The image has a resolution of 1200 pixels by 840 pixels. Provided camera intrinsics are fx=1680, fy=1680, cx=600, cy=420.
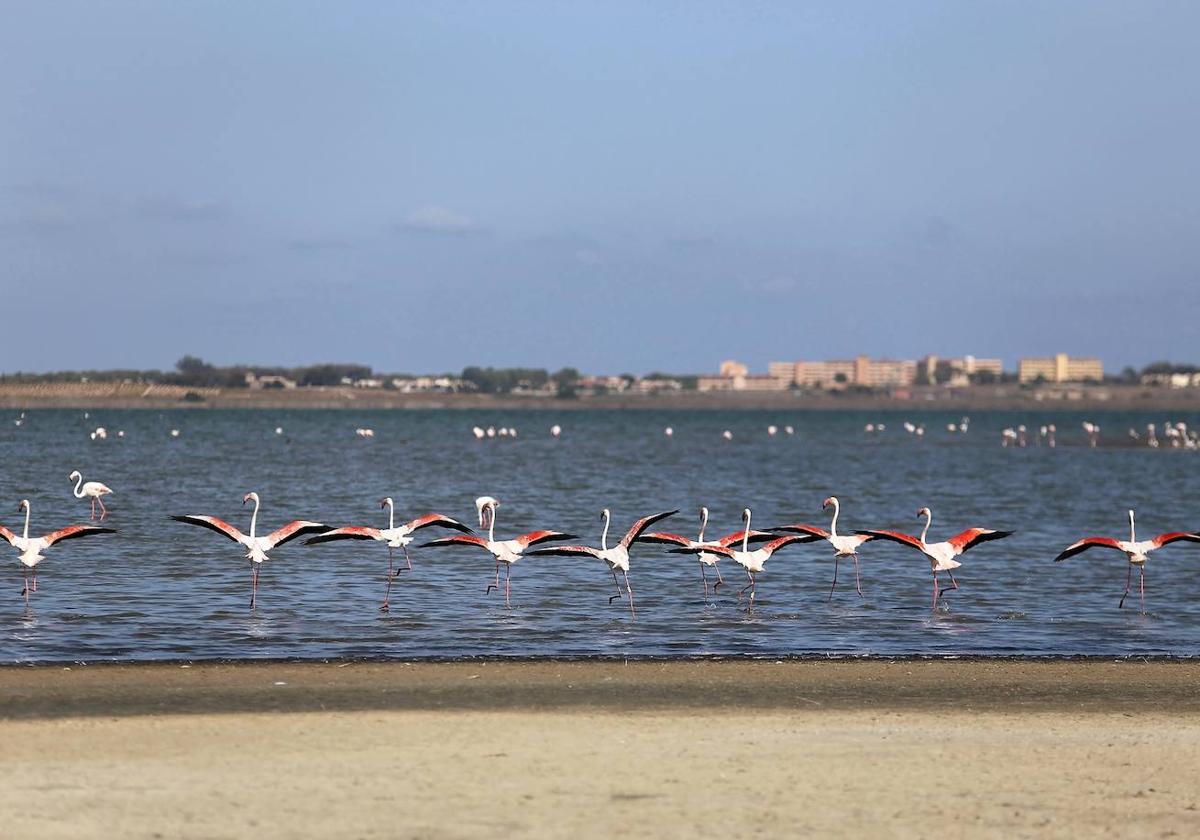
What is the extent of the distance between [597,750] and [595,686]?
2.73 m

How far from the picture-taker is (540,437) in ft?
360

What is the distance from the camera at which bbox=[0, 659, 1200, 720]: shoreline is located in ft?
43.2

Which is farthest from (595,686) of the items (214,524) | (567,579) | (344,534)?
(567,579)

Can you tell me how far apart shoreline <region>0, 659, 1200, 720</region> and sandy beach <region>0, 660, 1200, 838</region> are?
4cm

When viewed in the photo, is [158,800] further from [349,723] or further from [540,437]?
[540,437]

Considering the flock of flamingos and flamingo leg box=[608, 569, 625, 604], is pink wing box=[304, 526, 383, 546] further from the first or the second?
flamingo leg box=[608, 569, 625, 604]

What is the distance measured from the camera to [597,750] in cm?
1151

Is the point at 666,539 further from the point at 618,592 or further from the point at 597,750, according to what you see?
the point at 597,750

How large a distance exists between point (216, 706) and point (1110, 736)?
265 inches

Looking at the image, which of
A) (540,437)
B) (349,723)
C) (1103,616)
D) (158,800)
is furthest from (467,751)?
(540,437)

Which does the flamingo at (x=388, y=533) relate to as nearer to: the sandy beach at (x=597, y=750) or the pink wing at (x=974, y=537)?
the sandy beach at (x=597, y=750)

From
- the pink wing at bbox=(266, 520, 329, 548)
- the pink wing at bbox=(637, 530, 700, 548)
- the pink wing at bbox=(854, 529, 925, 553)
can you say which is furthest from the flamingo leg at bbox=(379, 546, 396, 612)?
the pink wing at bbox=(854, 529, 925, 553)

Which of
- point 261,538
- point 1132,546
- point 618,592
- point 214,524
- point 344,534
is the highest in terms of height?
point 214,524

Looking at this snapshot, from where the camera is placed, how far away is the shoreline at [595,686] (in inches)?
519
